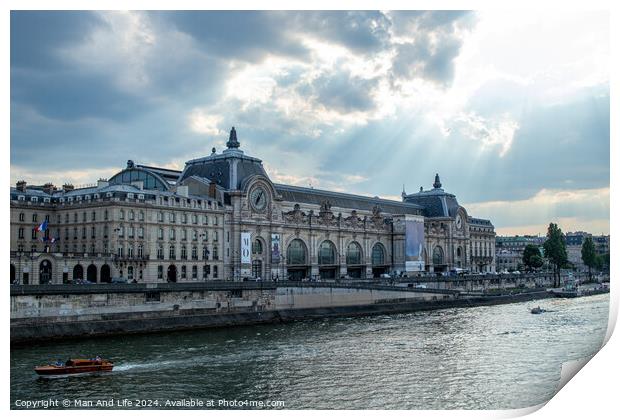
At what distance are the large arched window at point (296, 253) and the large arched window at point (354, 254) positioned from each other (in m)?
12.4

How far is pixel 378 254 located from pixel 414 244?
745cm

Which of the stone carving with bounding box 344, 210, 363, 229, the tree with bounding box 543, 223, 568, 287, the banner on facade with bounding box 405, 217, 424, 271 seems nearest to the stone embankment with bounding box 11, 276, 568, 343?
the stone carving with bounding box 344, 210, 363, 229

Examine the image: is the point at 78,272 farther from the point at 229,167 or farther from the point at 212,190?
the point at 229,167

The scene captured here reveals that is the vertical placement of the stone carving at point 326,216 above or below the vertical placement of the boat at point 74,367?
above

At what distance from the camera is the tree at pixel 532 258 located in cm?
17250

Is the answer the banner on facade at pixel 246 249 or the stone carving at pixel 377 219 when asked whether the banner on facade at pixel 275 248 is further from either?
the stone carving at pixel 377 219

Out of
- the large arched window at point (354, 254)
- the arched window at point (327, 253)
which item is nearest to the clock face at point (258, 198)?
the arched window at point (327, 253)

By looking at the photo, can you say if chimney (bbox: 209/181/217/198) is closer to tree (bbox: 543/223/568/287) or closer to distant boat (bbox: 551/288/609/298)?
distant boat (bbox: 551/288/609/298)

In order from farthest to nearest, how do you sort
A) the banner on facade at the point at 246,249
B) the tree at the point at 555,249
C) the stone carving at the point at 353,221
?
the tree at the point at 555,249
the stone carving at the point at 353,221
the banner on facade at the point at 246,249

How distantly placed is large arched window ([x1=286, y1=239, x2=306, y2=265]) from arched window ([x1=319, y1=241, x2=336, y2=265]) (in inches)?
178

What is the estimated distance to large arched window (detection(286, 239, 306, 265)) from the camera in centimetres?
10569

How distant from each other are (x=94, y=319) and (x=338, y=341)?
1981 cm

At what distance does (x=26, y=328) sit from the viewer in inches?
2211

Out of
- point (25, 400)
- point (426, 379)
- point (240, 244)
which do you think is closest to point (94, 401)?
point (25, 400)
